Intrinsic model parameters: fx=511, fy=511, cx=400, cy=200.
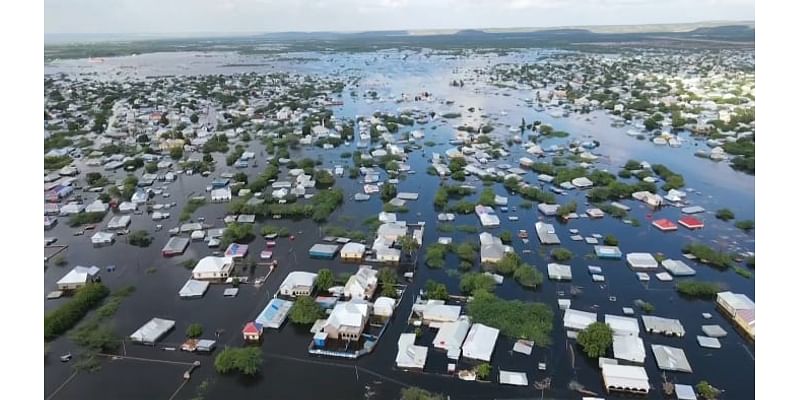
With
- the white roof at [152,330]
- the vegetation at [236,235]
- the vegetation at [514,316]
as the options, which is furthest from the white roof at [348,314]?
the vegetation at [236,235]

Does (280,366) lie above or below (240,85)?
below

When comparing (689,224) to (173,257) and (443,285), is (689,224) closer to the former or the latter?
(443,285)

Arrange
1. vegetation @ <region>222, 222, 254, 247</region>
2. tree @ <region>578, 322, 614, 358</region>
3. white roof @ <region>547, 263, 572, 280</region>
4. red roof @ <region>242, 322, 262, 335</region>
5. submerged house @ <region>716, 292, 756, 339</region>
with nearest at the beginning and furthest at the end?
tree @ <region>578, 322, 614, 358</region>, red roof @ <region>242, 322, 262, 335</region>, submerged house @ <region>716, 292, 756, 339</region>, white roof @ <region>547, 263, 572, 280</region>, vegetation @ <region>222, 222, 254, 247</region>

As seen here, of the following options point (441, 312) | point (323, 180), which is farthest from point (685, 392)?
point (323, 180)

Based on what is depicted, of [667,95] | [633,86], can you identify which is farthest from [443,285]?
[633,86]

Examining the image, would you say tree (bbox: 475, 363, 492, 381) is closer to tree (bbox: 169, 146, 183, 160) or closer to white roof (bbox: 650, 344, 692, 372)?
white roof (bbox: 650, 344, 692, 372)

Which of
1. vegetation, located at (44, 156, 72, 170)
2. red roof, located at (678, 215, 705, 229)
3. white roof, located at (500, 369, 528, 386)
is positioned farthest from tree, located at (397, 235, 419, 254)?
vegetation, located at (44, 156, 72, 170)

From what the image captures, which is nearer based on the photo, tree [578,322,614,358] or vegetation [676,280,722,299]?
tree [578,322,614,358]
